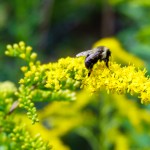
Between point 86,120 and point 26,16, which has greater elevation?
point 26,16

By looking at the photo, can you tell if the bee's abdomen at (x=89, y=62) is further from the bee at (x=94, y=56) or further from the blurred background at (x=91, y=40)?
the blurred background at (x=91, y=40)

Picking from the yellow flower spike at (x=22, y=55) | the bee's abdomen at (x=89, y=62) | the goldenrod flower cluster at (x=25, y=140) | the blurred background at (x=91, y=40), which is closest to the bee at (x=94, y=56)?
the bee's abdomen at (x=89, y=62)

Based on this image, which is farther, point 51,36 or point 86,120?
point 51,36


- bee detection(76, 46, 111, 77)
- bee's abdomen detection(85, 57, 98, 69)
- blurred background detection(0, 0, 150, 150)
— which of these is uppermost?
blurred background detection(0, 0, 150, 150)

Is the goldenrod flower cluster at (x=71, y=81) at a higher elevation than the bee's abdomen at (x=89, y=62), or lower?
lower

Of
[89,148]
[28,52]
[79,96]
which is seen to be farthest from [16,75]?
[28,52]

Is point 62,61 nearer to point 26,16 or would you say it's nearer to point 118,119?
point 118,119

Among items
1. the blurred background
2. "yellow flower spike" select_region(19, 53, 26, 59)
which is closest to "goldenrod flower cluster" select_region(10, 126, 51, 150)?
"yellow flower spike" select_region(19, 53, 26, 59)

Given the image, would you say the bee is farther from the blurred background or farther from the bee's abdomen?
the blurred background
